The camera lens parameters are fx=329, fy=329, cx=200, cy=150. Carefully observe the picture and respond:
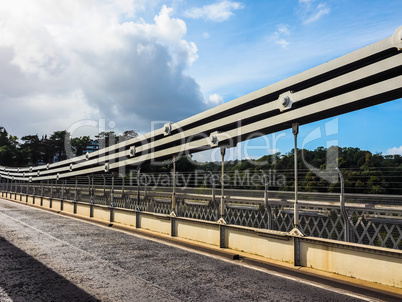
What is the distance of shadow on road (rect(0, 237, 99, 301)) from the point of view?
645 centimetres

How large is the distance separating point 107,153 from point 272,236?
1457cm

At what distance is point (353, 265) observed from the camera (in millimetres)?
7508

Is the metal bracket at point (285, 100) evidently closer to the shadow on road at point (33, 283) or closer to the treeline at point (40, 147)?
the shadow on road at point (33, 283)

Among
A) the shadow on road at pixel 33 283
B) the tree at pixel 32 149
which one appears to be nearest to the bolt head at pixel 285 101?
the shadow on road at pixel 33 283

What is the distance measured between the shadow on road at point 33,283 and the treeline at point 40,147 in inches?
4397

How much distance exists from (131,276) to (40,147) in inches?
5427

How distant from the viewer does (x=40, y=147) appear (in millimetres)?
130875

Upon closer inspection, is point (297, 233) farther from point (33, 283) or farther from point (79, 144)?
point (79, 144)

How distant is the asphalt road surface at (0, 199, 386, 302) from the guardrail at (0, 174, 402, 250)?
1999 mm

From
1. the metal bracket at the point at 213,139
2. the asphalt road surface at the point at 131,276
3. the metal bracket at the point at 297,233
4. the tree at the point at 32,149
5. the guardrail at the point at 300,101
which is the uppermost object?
the tree at the point at 32,149

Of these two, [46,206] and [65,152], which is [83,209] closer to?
[46,206]

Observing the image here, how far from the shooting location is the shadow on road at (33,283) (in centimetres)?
645

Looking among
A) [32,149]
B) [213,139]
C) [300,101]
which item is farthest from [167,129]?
[32,149]

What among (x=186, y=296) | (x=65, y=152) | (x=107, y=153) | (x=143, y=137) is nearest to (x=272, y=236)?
(x=186, y=296)
